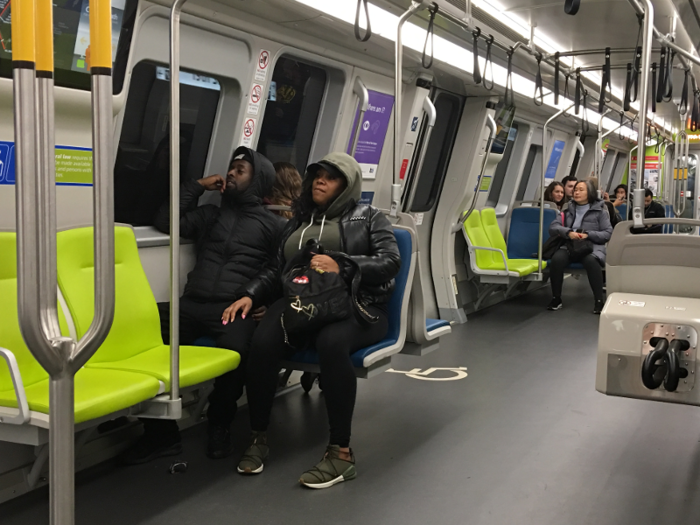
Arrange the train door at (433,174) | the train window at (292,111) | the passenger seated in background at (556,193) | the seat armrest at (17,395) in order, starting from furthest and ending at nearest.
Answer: the passenger seated in background at (556,193) → the train door at (433,174) → the train window at (292,111) → the seat armrest at (17,395)

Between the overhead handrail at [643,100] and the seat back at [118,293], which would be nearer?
the overhead handrail at [643,100]

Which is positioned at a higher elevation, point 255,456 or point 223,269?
point 223,269

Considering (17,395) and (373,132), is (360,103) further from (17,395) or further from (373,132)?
(17,395)

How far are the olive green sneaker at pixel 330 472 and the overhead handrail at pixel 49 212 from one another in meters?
1.92

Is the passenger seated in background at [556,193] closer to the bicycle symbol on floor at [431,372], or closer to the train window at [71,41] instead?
the bicycle symbol on floor at [431,372]

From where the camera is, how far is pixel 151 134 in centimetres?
398

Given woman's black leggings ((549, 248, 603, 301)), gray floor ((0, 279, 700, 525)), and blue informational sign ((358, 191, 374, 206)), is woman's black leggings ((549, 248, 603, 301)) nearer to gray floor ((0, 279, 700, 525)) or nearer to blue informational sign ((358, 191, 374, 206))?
gray floor ((0, 279, 700, 525))

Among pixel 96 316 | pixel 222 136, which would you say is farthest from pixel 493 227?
pixel 96 316

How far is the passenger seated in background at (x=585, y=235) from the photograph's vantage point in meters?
8.38

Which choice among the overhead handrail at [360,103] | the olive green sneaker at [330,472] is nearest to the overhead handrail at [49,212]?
the olive green sneaker at [330,472]

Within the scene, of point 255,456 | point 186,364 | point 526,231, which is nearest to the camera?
point 186,364

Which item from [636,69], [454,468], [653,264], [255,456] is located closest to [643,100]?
[653,264]

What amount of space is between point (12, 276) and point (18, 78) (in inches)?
69.5

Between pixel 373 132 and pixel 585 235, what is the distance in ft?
12.5
